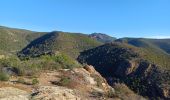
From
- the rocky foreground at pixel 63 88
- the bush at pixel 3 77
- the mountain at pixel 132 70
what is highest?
the bush at pixel 3 77

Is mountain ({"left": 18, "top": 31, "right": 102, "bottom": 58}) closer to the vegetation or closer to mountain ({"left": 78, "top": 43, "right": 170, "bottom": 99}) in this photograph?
mountain ({"left": 78, "top": 43, "right": 170, "bottom": 99})

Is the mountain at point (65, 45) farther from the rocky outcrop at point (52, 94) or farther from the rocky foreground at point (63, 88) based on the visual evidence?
the rocky outcrop at point (52, 94)

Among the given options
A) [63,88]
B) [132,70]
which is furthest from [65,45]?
[63,88]

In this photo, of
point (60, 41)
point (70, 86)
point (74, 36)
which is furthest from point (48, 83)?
point (74, 36)

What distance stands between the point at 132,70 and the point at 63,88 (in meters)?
44.2

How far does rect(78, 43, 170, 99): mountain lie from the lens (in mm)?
67400

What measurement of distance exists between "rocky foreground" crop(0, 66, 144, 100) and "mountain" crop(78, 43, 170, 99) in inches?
911

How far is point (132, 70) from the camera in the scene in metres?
76.9

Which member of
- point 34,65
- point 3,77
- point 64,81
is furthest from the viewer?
point 34,65

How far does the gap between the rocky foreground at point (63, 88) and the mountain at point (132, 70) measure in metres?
23.2

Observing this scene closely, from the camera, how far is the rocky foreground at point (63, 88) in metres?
29.3

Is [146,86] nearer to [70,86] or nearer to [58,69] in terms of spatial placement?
[58,69]

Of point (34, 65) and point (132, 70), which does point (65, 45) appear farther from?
point (34, 65)

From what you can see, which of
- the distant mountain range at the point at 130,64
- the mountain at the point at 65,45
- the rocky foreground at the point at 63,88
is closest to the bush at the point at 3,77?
the rocky foreground at the point at 63,88
